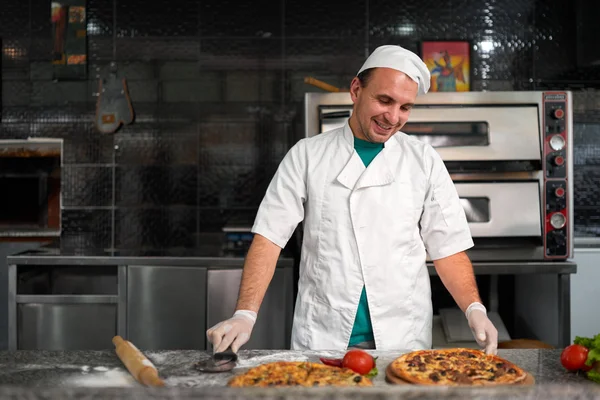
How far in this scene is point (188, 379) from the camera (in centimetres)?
157

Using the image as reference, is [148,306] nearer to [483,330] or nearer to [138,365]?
[138,365]

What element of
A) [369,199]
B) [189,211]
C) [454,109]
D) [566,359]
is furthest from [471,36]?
[566,359]

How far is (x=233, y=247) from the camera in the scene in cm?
380

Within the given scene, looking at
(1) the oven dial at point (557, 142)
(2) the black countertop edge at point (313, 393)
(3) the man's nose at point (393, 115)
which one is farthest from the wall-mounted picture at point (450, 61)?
(2) the black countertop edge at point (313, 393)

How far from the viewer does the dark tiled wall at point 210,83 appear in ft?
13.9

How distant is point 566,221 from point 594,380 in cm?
203

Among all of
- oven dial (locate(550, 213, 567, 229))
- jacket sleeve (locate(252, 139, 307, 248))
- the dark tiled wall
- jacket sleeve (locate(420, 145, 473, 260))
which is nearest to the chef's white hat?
jacket sleeve (locate(420, 145, 473, 260))

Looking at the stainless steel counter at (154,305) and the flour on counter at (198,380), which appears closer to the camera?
the flour on counter at (198,380)

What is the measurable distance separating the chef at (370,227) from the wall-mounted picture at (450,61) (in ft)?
6.53

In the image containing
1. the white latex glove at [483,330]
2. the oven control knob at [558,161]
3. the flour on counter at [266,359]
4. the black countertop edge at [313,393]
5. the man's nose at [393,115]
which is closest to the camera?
the black countertop edge at [313,393]

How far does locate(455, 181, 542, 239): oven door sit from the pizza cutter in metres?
2.06

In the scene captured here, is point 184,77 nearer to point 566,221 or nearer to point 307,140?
point 307,140

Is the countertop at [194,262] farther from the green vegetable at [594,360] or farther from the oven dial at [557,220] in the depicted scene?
the green vegetable at [594,360]

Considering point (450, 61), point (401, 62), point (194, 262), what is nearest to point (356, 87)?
point (401, 62)
